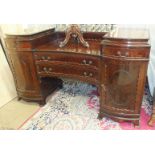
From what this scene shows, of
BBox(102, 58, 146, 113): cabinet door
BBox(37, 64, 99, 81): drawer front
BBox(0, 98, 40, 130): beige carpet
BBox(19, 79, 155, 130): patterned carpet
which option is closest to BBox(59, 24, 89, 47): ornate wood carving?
BBox(37, 64, 99, 81): drawer front

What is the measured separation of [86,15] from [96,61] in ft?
2.01

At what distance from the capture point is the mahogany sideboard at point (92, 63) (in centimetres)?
152

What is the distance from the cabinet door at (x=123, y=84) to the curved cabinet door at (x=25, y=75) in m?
0.86

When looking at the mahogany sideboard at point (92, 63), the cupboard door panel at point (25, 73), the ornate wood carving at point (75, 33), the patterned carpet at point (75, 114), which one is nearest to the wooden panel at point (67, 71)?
the mahogany sideboard at point (92, 63)

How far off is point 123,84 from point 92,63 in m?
0.36

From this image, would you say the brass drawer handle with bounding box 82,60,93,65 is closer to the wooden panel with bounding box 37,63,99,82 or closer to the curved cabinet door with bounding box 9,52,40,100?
the wooden panel with bounding box 37,63,99,82

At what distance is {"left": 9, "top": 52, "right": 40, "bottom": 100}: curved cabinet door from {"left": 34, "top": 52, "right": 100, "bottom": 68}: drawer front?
125mm

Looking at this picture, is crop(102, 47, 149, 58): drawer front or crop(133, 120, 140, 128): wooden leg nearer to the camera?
crop(102, 47, 149, 58): drawer front

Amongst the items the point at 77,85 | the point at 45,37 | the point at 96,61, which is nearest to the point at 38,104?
the point at 77,85

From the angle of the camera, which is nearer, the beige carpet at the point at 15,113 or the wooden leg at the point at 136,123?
the wooden leg at the point at 136,123

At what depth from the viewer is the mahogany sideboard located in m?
1.52

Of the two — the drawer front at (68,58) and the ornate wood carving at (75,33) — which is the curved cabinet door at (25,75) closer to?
the drawer front at (68,58)

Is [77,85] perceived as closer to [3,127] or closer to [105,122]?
[105,122]
